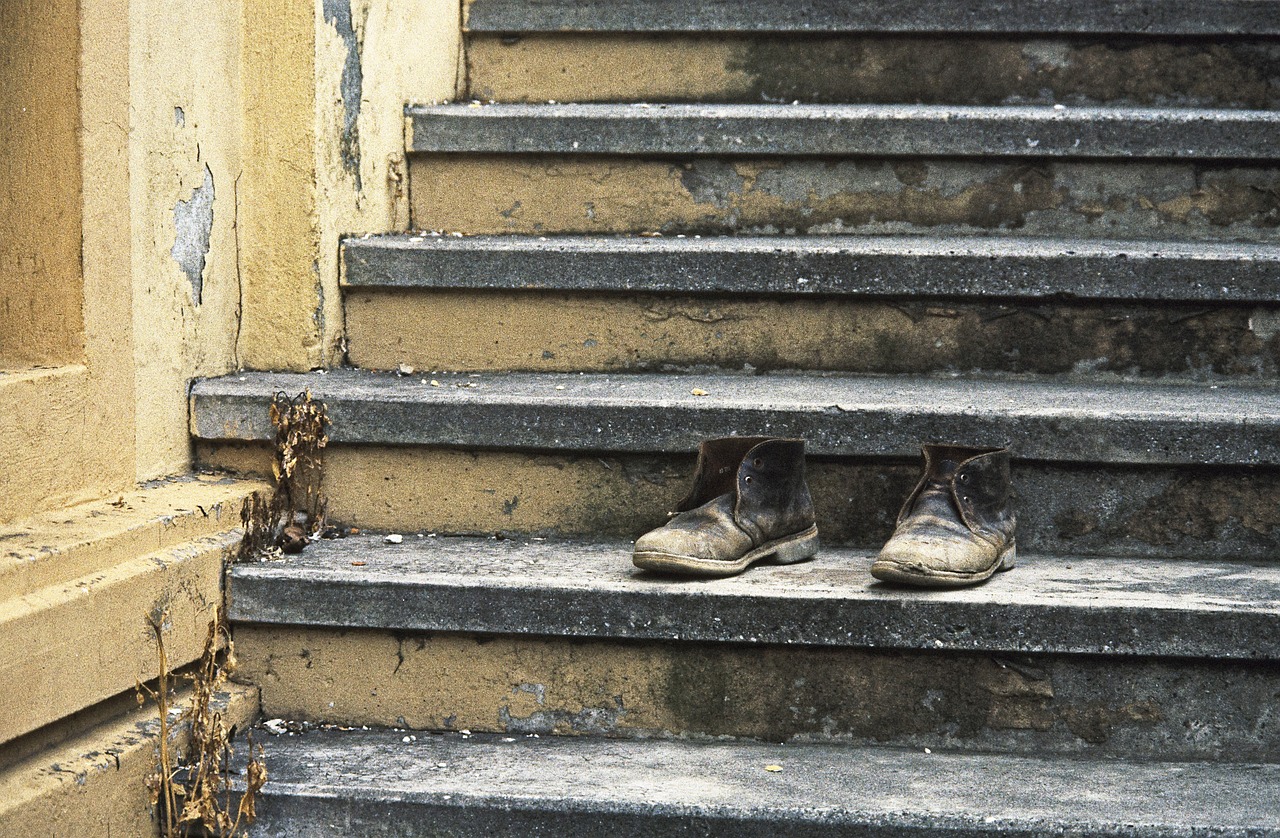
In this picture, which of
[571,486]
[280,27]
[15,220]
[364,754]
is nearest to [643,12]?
[280,27]

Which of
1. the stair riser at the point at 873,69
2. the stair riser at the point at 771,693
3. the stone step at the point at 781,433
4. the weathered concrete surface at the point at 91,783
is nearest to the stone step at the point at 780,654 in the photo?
the stair riser at the point at 771,693

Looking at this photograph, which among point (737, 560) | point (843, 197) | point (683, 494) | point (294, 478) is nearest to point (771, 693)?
point (737, 560)

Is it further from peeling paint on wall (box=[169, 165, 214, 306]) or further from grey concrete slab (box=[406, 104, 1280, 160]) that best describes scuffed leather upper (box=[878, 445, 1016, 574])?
peeling paint on wall (box=[169, 165, 214, 306])

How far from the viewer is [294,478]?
95.2 inches

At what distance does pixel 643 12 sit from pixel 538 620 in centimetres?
184

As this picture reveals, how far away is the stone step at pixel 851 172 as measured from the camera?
9.38 ft

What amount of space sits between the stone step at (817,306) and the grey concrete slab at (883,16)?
0.71 m

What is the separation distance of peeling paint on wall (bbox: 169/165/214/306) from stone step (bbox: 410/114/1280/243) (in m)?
0.65

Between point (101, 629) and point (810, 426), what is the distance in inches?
47.4

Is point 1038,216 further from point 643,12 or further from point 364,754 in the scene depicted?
point 364,754

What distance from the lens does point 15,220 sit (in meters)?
1.99

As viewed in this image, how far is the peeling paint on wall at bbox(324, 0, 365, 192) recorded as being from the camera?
277cm

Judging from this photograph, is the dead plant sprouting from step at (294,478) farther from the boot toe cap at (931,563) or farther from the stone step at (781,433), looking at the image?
the boot toe cap at (931,563)

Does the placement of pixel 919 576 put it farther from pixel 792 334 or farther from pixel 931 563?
pixel 792 334
